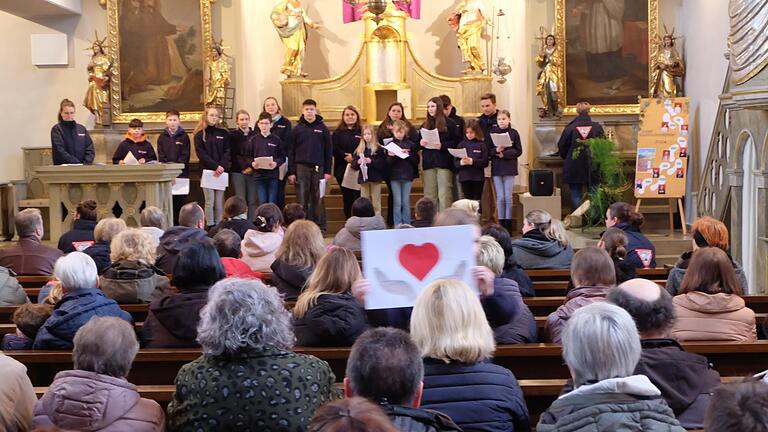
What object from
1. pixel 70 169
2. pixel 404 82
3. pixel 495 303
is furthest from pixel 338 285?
pixel 404 82

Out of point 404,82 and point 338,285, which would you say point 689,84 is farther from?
point 338,285

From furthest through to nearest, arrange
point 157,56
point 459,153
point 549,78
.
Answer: point 157,56 < point 549,78 < point 459,153

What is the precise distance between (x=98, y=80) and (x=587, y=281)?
10574 millimetres

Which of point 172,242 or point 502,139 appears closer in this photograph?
point 172,242

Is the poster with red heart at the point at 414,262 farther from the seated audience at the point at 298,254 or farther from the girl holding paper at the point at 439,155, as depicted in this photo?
the girl holding paper at the point at 439,155

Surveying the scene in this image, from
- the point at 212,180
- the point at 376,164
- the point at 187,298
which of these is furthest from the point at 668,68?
the point at 187,298

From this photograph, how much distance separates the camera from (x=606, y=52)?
13.7 meters

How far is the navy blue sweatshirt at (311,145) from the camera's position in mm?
11961

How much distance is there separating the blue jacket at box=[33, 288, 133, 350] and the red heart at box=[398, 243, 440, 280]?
5.18ft

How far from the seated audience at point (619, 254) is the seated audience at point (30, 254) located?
13.1 feet

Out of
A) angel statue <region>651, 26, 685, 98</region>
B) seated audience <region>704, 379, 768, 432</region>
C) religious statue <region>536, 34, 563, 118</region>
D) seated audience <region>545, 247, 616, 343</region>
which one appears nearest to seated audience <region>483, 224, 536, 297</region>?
seated audience <region>545, 247, 616, 343</region>

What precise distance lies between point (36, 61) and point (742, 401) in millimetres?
14247

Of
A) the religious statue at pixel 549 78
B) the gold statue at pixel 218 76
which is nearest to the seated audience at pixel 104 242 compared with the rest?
the gold statue at pixel 218 76

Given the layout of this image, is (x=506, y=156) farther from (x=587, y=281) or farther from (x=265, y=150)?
(x=587, y=281)
